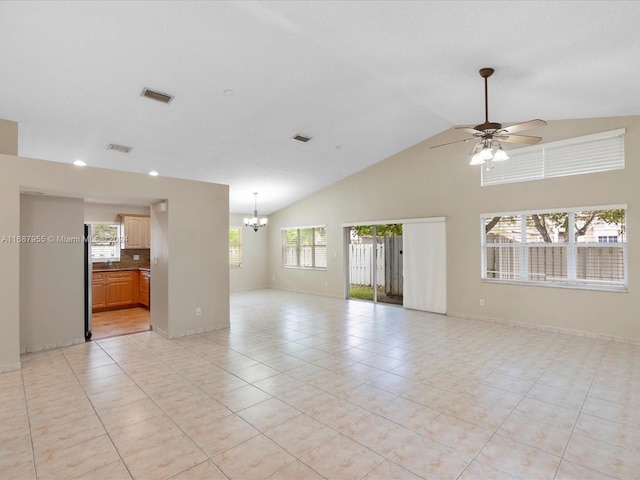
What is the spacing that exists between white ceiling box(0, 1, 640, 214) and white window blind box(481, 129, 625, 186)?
429mm

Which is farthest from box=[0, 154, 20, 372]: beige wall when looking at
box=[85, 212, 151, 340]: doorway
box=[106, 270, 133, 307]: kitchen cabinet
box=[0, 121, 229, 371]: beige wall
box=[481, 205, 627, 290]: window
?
box=[481, 205, 627, 290]: window

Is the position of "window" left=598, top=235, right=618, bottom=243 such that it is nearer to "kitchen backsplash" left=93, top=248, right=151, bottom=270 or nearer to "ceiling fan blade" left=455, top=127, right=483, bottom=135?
"ceiling fan blade" left=455, top=127, right=483, bottom=135

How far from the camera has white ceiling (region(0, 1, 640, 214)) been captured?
2.83m

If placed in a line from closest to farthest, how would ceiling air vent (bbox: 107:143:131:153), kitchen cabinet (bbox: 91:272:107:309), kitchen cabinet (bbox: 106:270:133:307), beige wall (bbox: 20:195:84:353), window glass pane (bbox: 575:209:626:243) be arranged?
beige wall (bbox: 20:195:84:353) → window glass pane (bbox: 575:209:626:243) → ceiling air vent (bbox: 107:143:131:153) → kitchen cabinet (bbox: 91:272:107:309) → kitchen cabinet (bbox: 106:270:133:307)

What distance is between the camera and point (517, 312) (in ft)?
18.8

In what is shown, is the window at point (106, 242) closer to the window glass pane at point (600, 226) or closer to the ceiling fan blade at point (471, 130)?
the ceiling fan blade at point (471, 130)

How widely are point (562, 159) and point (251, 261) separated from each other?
318 inches

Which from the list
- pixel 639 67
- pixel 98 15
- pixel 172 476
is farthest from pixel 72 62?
pixel 639 67

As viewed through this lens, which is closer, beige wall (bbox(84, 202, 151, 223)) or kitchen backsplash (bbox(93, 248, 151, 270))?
beige wall (bbox(84, 202, 151, 223))

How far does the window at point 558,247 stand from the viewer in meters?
4.95

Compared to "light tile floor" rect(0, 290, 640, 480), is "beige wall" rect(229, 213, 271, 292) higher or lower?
higher

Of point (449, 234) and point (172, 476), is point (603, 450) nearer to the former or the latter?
point (172, 476)

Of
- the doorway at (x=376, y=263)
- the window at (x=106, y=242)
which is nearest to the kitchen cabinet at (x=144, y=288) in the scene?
the window at (x=106, y=242)

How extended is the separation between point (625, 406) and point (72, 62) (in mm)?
5993
